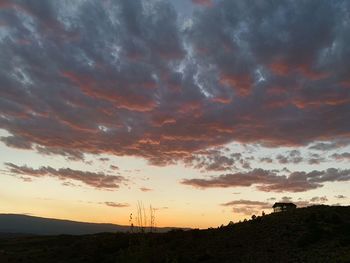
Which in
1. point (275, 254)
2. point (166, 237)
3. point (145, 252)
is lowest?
point (145, 252)

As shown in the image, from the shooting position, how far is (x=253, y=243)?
141ft

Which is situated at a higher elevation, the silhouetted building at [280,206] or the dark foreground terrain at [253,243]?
the silhouetted building at [280,206]

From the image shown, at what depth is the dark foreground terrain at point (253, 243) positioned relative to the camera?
37.3m

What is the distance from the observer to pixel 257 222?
166ft

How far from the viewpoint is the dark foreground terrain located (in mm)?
37344

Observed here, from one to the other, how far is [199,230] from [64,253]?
58.5 feet

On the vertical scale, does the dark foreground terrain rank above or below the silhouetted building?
below

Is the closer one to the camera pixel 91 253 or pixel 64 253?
pixel 91 253

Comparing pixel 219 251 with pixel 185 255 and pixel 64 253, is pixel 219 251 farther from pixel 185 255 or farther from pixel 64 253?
pixel 64 253

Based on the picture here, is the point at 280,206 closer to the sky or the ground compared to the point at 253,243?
closer to the sky

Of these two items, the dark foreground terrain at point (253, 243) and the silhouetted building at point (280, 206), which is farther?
the silhouetted building at point (280, 206)

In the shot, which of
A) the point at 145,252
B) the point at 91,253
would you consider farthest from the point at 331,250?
the point at 91,253

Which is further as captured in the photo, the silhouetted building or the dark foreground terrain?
the silhouetted building

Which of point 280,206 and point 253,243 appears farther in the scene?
point 280,206
